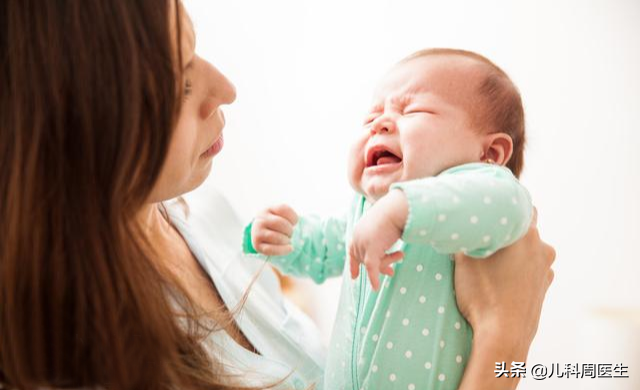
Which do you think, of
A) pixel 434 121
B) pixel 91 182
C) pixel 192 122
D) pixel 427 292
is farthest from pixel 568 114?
pixel 91 182

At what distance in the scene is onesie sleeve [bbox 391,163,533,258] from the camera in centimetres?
70

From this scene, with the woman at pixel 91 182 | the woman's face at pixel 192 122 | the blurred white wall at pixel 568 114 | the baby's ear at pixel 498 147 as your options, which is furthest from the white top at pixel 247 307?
the blurred white wall at pixel 568 114

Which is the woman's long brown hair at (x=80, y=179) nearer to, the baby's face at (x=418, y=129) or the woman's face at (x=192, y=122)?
the woman's face at (x=192, y=122)

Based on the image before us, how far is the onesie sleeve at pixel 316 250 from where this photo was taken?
3.50 ft

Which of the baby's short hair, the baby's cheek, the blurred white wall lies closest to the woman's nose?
the baby's cheek

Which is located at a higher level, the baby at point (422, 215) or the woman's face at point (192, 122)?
the woman's face at point (192, 122)

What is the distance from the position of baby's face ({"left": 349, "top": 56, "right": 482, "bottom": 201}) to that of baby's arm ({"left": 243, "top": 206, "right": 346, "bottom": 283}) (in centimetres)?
18

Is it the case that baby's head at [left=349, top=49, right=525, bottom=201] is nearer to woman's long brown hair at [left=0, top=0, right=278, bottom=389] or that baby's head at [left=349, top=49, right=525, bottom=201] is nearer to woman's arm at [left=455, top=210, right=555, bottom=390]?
woman's arm at [left=455, top=210, right=555, bottom=390]

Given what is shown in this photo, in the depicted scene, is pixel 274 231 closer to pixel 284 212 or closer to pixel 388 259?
pixel 284 212

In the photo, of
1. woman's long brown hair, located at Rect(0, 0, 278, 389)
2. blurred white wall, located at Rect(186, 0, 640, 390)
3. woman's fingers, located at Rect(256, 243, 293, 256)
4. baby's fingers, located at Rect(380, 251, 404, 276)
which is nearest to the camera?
woman's long brown hair, located at Rect(0, 0, 278, 389)

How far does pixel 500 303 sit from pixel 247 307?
47 cm

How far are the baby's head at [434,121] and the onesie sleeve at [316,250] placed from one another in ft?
0.61

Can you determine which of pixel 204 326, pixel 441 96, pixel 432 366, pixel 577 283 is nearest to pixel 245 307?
pixel 204 326

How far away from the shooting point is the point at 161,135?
665 millimetres
